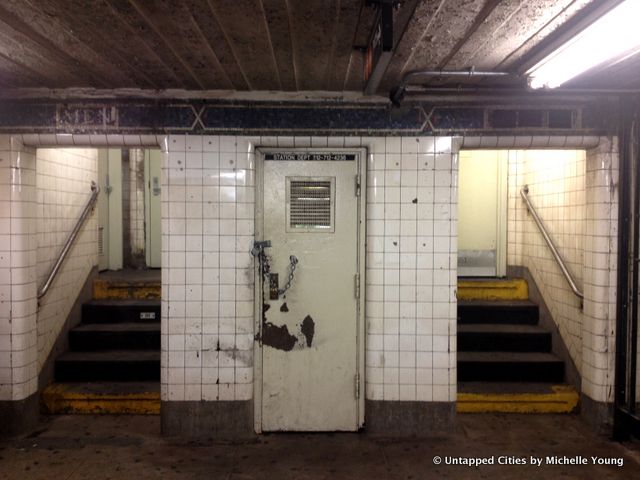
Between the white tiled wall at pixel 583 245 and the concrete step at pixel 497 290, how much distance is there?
25 centimetres

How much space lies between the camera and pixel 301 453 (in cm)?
409

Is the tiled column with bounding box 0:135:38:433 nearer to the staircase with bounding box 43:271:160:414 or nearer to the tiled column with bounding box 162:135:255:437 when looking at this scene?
the staircase with bounding box 43:271:160:414

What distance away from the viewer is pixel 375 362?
4.42m

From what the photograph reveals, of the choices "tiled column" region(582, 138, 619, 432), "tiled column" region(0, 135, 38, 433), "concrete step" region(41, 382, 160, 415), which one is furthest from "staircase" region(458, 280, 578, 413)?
"tiled column" region(0, 135, 38, 433)

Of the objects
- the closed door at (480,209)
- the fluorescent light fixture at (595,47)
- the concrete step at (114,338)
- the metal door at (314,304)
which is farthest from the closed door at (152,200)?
the fluorescent light fixture at (595,47)

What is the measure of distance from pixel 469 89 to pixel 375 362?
2499mm

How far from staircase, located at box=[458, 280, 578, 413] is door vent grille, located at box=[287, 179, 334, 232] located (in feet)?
7.11

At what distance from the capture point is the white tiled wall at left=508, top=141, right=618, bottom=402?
4418mm

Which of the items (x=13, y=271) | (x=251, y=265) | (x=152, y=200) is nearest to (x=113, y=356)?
(x=13, y=271)

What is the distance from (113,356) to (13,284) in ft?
4.49

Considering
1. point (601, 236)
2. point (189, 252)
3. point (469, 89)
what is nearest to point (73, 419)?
point (189, 252)

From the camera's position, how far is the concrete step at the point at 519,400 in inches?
190

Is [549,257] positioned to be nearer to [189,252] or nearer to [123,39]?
[189,252]

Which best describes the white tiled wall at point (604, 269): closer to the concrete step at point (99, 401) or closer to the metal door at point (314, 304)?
the metal door at point (314, 304)
